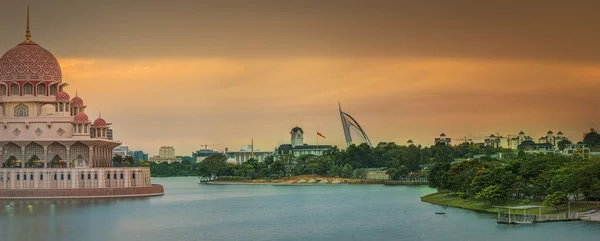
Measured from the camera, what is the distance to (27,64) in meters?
111

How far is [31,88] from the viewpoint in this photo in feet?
366

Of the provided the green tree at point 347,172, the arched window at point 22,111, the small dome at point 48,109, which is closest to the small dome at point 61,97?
the small dome at point 48,109

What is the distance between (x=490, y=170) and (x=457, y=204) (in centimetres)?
565

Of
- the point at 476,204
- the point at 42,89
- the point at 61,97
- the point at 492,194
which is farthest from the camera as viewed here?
the point at 42,89

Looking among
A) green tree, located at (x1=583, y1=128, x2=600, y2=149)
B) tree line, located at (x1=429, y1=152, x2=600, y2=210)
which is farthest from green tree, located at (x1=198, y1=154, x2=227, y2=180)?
tree line, located at (x1=429, y1=152, x2=600, y2=210)

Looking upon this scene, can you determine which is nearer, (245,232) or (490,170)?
(245,232)

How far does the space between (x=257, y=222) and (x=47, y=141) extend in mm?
35393

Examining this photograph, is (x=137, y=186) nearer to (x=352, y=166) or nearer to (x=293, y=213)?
(x=293, y=213)

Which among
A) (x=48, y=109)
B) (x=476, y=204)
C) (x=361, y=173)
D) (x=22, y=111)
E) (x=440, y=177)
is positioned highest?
(x=48, y=109)

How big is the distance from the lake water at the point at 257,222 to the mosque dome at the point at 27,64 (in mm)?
17341

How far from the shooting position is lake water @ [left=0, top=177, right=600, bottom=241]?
68750 millimetres

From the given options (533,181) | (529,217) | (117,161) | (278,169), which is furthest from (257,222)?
(278,169)

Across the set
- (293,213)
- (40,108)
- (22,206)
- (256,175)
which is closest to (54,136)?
(40,108)

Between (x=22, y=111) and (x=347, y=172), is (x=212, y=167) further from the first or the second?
(x=22, y=111)
